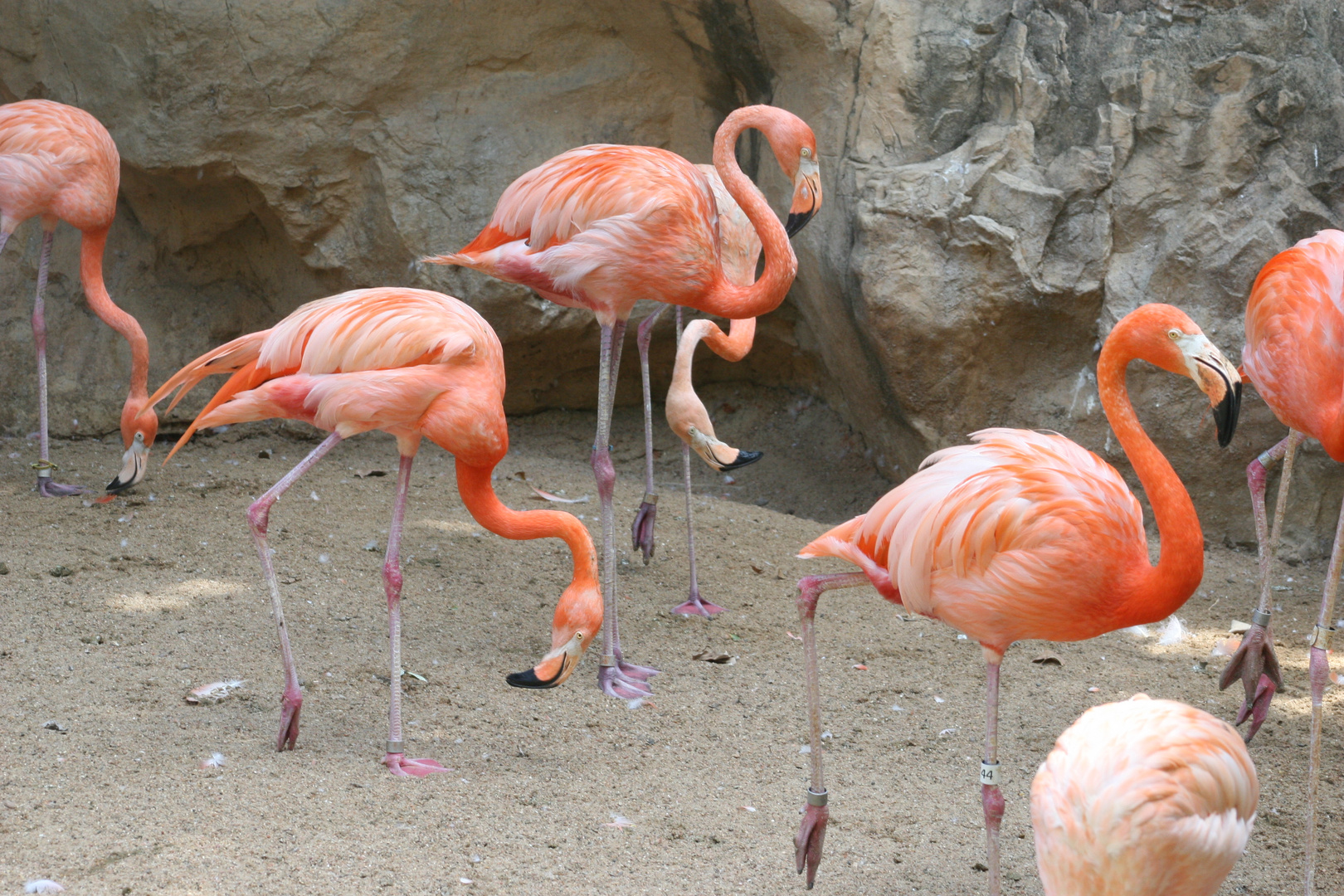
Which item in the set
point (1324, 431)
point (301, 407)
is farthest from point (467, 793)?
point (1324, 431)

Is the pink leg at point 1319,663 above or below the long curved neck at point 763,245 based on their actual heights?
below

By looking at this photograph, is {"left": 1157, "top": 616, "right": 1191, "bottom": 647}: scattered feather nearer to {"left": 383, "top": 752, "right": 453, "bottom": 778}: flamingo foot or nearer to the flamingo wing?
the flamingo wing

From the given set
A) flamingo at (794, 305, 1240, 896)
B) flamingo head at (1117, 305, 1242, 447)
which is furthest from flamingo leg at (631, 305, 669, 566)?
flamingo head at (1117, 305, 1242, 447)

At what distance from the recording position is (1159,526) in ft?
7.84

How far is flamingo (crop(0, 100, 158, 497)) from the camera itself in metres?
4.83

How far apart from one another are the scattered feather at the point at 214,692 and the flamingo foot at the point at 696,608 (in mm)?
1594

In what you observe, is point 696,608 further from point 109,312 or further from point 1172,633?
point 109,312

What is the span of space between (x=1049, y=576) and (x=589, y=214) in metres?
1.98

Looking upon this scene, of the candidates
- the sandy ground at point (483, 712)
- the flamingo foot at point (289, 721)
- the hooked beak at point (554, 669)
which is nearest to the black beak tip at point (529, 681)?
the hooked beak at point (554, 669)

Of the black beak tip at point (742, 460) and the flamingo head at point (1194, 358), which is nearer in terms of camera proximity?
the flamingo head at point (1194, 358)

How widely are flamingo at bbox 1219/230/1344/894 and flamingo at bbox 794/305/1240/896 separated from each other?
80 cm

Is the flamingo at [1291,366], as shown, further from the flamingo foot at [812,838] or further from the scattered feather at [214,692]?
the scattered feather at [214,692]

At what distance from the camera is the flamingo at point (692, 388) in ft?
14.2

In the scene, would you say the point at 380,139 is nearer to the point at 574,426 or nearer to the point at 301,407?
the point at 574,426
